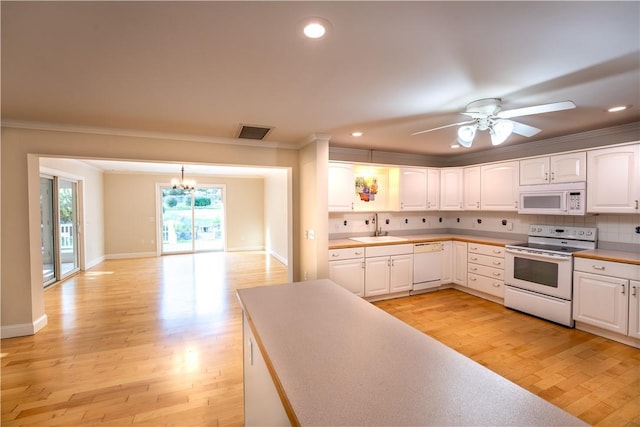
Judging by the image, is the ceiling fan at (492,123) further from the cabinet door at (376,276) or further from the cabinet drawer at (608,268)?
the cabinet door at (376,276)

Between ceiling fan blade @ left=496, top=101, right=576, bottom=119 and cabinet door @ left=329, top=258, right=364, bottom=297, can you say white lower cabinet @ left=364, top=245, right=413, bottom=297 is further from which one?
ceiling fan blade @ left=496, top=101, right=576, bottom=119

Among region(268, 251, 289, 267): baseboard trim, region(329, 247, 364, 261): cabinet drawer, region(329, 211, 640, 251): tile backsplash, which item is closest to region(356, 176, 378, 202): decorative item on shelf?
region(329, 211, 640, 251): tile backsplash

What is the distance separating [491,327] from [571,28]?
3.04m

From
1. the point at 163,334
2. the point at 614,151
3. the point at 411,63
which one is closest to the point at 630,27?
the point at 411,63

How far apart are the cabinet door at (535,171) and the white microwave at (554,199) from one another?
0.23 feet

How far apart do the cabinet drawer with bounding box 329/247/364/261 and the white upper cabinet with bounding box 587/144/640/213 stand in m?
2.77

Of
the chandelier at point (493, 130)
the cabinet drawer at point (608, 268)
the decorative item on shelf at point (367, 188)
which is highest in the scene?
the chandelier at point (493, 130)

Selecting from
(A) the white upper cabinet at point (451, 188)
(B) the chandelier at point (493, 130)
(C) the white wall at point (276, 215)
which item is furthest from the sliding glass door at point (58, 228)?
(A) the white upper cabinet at point (451, 188)

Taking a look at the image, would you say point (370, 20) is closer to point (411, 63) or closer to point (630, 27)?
point (411, 63)

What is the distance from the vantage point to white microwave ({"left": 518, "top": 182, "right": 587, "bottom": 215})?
3.49 m

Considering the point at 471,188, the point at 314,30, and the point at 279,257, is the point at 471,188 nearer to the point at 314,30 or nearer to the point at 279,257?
the point at 314,30

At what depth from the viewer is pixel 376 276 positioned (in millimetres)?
4270

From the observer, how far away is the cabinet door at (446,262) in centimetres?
479

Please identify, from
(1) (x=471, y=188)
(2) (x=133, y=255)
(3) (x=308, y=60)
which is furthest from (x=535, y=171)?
(2) (x=133, y=255)
